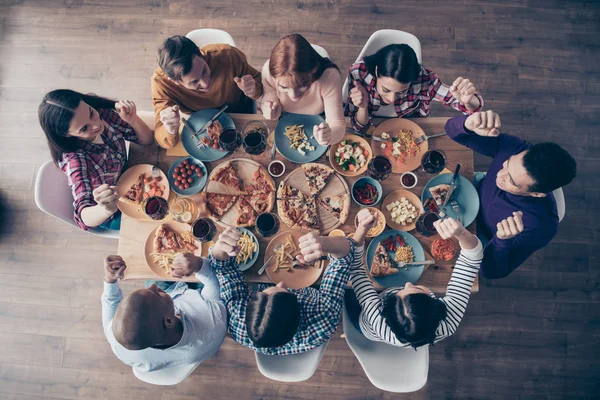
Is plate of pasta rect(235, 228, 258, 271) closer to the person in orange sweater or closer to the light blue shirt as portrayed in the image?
the light blue shirt

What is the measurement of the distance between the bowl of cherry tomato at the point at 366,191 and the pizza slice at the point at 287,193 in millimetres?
339

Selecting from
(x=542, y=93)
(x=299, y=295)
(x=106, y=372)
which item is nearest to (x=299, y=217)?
(x=299, y=295)

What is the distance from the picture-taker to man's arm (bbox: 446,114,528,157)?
224 cm

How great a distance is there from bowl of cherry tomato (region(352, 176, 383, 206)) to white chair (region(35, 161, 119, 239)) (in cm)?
179

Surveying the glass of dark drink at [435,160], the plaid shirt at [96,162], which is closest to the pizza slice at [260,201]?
the plaid shirt at [96,162]

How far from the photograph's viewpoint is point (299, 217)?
2232 mm

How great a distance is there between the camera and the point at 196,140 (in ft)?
7.68

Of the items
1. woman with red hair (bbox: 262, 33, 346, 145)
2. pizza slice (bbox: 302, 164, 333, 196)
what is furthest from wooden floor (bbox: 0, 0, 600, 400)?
Answer: pizza slice (bbox: 302, 164, 333, 196)

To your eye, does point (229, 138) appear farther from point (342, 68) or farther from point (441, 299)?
point (342, 68)

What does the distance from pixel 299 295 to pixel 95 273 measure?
2285mm

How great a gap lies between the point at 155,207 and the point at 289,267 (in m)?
0.87

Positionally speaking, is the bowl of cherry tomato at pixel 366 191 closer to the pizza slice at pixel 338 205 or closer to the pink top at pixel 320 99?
the pizza slice at pixel 338 205

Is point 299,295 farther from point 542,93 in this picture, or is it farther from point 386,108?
point 542,93

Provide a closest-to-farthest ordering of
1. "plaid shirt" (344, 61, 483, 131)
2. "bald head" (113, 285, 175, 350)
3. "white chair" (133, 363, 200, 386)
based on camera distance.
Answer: "bald head" (113, 285, 175, 350)
"white chair" (133, 363, 200, 386)
"plaid shirt" (344, 61, 483, 131)
